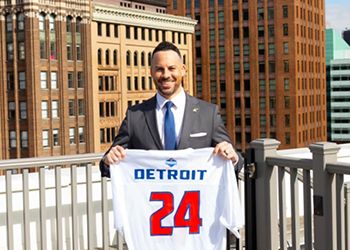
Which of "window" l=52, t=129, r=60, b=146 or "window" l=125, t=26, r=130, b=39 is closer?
"window" l=52, t=129, r=60, b=146

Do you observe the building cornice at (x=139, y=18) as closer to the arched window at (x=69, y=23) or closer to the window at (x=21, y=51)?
the arched window at (x=69, y=23)

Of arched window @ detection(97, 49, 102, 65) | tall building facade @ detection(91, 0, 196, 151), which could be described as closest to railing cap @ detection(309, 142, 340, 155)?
tall building facade @ detection(91, 0, 196, 151)

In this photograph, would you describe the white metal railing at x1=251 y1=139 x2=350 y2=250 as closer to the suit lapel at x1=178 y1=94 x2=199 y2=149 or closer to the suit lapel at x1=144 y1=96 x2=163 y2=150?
the suit lapel at x1=178 y1=94 x2=199 y2=149

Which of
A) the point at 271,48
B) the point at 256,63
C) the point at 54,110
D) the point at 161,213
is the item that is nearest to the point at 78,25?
the point at 54,110

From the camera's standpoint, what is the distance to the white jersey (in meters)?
3.73

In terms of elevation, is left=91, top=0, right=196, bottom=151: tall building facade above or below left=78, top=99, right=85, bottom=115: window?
above

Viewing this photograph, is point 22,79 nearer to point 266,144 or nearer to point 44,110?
point 44,110

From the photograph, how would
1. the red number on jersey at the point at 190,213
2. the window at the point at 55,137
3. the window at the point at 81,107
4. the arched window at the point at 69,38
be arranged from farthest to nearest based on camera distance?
1. the window at the point at 81,107
2. the arched window at the point at 69,38
3. the window at the point at 55,137
4. the red number on jersey at the point at 190,213

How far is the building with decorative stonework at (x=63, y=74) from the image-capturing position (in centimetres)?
6253

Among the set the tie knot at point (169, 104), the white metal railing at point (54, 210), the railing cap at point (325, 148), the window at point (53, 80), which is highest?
the window at point (53, 80)

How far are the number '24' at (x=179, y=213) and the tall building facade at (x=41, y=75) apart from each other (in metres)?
59.7

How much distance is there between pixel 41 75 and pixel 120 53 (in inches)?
508

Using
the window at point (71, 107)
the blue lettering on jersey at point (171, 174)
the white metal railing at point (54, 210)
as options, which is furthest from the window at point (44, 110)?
the blue lettering on jersey at point (171, 174)

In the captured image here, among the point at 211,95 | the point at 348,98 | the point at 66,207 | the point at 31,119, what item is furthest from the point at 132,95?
the point at 66,207
